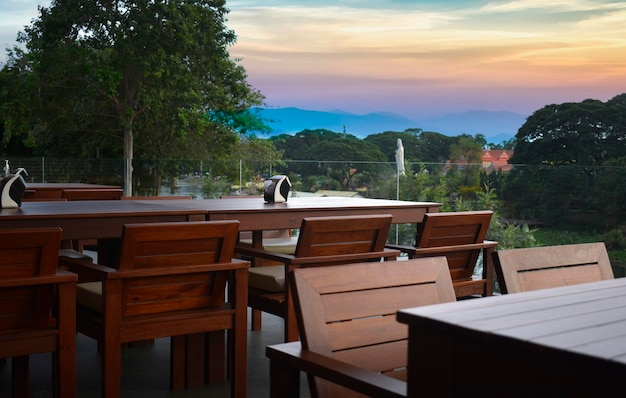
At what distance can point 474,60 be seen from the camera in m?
19.8

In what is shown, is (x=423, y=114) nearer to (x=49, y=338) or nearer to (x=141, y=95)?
(x=141, y=95)

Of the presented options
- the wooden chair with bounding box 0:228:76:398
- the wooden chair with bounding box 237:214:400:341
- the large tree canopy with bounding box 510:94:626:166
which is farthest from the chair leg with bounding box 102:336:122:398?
the large tree canopy with bounding box 510:94:626:166

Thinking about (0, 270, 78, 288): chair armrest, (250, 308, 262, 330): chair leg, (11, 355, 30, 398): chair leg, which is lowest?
(250, 308, 262, 330): chair leg

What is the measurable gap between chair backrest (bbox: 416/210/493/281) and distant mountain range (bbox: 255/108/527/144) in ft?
54.2

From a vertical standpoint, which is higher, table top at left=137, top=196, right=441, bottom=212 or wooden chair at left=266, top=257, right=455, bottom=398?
table top at left=137, top=196, right=441, bottom=212

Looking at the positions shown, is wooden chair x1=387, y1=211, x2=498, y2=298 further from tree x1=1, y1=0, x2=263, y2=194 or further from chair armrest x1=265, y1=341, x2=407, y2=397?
tree x1=1, y1=0, x2=263, y2=194

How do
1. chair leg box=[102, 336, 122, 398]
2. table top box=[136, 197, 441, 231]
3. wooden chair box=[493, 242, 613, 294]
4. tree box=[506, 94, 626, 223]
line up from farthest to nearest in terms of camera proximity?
tree box=[506, 94, 626, 223] → table top box=[136, 197, 441, 231] → chair leg box=[102, 336, 122, 398] → wooden chair box=[493, 242, 613, 294]

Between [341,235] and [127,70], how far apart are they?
18.3 m

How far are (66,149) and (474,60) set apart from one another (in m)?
11.7

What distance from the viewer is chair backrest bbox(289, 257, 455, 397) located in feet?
5.93

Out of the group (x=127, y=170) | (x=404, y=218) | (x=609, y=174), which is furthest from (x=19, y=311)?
(x=127, y=170)

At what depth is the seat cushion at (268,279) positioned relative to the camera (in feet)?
12.2

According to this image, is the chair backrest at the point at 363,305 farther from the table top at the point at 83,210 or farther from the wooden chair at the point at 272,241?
the wooden chair at the point at 272,241

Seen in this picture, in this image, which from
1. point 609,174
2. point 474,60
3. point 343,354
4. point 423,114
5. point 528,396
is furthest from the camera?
point 423,114
